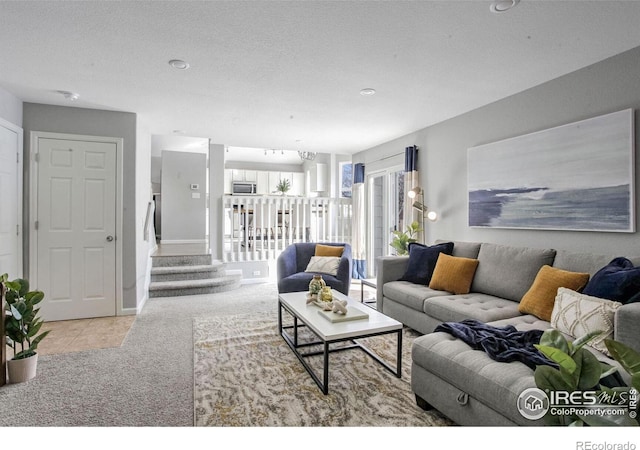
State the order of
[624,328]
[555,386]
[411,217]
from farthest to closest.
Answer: [411,217] < [624,328] < [555,386]

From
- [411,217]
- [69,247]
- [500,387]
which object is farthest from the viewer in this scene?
[411,217]

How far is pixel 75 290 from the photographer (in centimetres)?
384

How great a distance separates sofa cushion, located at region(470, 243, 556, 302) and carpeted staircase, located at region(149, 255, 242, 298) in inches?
145

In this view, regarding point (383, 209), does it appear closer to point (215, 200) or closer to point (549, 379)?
point (215, 200)

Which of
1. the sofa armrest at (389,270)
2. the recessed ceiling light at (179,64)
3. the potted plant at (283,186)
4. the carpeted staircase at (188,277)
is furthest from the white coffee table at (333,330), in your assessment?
the potted plant at (283,186)

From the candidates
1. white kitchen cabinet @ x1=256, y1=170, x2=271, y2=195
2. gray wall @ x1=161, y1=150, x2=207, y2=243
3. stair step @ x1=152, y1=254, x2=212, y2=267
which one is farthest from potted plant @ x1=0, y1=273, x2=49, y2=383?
white kitchen cabinet @ x1=256, y1=170, x2=271, y2=195

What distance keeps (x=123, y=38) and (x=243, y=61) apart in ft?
2.72

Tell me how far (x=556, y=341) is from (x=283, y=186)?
893cm

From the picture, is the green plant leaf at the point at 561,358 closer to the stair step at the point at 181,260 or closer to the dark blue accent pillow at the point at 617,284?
the dark blue accent pillow at the point at 617,284

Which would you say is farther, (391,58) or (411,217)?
(411,217)

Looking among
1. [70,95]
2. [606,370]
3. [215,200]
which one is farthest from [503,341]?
[215,200]

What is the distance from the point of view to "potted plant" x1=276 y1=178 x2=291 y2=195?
975cm

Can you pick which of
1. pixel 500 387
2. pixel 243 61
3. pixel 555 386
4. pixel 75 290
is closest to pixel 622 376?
pixel 500 387

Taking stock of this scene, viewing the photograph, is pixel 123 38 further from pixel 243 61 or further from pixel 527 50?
pixel 527 50
